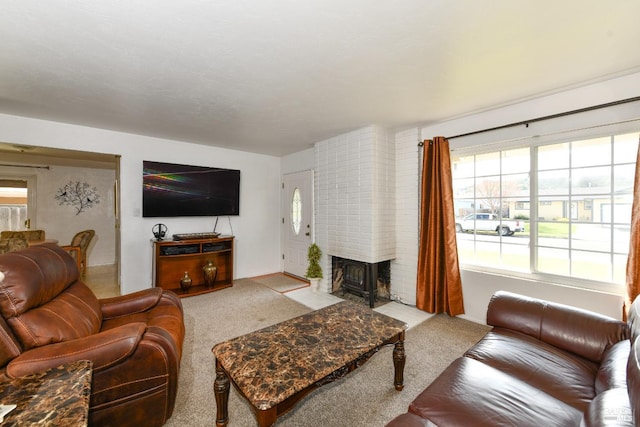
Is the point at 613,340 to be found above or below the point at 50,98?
below

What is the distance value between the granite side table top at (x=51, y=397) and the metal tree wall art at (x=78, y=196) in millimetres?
6394

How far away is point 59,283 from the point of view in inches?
68.6

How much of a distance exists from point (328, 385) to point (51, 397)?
1529mm

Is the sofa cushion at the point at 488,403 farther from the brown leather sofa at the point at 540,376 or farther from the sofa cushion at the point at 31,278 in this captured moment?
the sofa cushion at the point at 31,278

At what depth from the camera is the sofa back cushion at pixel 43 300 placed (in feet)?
4.37

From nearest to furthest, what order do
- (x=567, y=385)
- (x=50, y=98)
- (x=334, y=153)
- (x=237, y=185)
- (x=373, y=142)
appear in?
1. (x=567, y=385)
2. (x=50, y=98)
3. (x=373, y=142)
4. (x=334, y=153)
5. (x=237, y=185)

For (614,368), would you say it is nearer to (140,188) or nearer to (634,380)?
(634,380)

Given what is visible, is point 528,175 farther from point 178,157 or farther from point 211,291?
point 178,157

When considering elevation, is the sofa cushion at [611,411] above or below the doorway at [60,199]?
below

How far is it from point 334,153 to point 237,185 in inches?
74.0

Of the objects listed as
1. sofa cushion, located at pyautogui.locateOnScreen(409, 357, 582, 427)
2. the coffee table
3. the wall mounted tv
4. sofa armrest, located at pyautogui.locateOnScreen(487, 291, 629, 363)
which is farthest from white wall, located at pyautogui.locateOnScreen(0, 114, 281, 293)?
sofa cushion, located at pyautogui.locateOnScreen(409, 357, 582, 427)

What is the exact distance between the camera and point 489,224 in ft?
9.80

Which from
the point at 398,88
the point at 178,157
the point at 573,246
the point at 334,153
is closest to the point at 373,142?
the point at 334,153

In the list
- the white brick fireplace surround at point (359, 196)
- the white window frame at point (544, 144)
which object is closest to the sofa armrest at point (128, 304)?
the white brick fireplace surround at point (359, 196)
